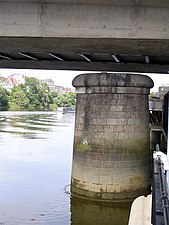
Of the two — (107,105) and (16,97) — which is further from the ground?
(16,97)

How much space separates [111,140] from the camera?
1292cm

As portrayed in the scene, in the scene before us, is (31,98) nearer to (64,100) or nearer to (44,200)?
(64,100)

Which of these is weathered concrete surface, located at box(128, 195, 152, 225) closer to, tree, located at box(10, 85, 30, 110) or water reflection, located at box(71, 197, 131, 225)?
water reflection, located at box(71, 197, 131, 225)

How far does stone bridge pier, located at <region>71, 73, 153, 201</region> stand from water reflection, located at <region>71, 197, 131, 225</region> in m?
0.25

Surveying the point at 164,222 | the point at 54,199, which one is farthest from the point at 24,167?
the point at 164,222

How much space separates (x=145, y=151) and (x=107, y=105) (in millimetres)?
A: 2300

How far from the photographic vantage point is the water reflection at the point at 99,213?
39.3 feet

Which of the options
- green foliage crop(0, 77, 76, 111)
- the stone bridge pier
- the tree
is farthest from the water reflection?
the tree

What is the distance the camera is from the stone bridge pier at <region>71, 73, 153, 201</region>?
1280 centimetres

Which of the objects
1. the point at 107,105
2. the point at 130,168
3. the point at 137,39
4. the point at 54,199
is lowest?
the point at 54,199

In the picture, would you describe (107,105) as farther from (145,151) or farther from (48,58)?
(48,58)

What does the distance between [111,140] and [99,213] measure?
257 centimetres

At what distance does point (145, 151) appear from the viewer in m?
13.5

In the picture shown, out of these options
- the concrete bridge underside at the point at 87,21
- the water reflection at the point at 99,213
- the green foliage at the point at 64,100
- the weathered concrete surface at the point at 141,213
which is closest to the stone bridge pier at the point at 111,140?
the water reflection at the point at 99,213
